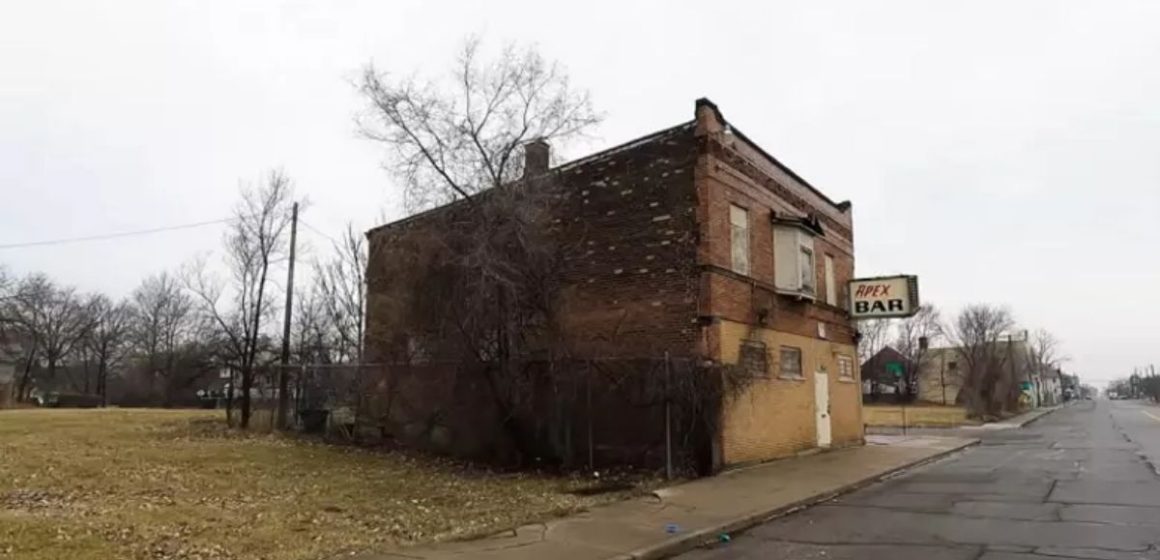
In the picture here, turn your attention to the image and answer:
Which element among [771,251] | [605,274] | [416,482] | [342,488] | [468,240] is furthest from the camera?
[771,251]

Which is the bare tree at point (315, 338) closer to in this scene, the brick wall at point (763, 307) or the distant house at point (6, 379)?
the brick wall at point (763, 307)

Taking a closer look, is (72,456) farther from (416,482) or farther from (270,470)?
(416,482)

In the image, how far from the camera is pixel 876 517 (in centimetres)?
1152

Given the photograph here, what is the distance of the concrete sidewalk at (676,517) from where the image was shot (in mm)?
8930

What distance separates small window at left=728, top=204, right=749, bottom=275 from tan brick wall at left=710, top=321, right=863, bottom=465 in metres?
1.45

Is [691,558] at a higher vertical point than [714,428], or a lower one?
lower

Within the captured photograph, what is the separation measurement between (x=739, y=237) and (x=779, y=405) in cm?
413

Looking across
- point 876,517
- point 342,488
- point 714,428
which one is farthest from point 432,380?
point 876,517

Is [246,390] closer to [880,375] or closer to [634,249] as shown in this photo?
[634,249]

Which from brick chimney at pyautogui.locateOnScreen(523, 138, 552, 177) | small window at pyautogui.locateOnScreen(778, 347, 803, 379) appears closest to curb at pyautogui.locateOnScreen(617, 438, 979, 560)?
small window at pyautogui.locateOnScreen(778, 347, 803, 379)

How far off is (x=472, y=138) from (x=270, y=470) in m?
7.60

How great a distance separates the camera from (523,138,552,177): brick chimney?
17.1 meters

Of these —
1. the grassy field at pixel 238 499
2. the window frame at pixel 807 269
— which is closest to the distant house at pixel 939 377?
the window frame at pixel 807 269

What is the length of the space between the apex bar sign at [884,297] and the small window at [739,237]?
5711 millimetres
